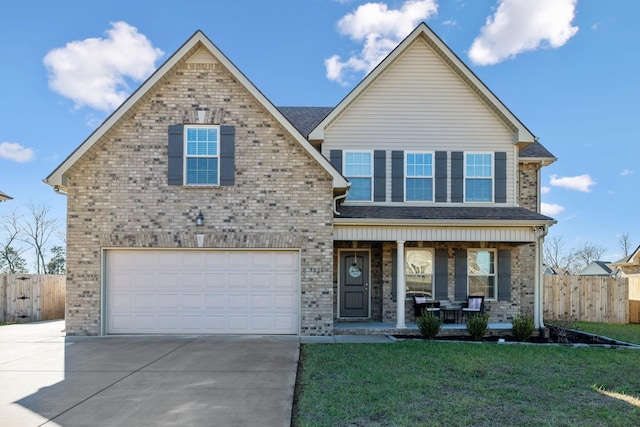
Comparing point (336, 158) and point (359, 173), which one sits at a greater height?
point (336, 158)

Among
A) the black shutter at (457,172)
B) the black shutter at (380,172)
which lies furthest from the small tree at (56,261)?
the black shutter at (457,172)

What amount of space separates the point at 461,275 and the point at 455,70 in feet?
20.4

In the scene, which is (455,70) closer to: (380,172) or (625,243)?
(380,172)

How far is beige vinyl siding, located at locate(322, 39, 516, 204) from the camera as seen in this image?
13.5 metres

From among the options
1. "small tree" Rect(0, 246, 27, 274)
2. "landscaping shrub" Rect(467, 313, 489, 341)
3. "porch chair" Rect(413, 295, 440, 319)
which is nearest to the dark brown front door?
"porch chair" Rect(413, 295, 440, 319)

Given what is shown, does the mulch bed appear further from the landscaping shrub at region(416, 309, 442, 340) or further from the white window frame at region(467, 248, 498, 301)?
the white window frame at region(467, 248, 498, 301)

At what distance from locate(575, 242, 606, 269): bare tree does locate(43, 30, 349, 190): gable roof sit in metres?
46.7

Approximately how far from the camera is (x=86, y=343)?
408 inches

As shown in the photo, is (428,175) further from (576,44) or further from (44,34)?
(44,34)

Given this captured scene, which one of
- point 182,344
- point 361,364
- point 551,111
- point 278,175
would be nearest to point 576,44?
point 551,111

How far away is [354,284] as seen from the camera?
539 inches

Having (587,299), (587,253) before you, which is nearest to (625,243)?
(587,253)

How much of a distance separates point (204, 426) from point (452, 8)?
1387 centimetres

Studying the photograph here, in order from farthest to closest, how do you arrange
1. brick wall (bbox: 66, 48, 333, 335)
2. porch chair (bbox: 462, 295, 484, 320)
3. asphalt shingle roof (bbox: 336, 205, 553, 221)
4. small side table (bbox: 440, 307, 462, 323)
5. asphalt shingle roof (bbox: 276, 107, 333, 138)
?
asphalt shingle roof (bbox: 276, 107, 333, 138) → small side table (bbox: 440, 307, 462, 323) → porch chair (bbox: 462, 295, 484, 320) → asphalt shingle roof (bbox: 336, 205, 553, 221) → brick wall (bbox: 66, 48, 333, 335)
